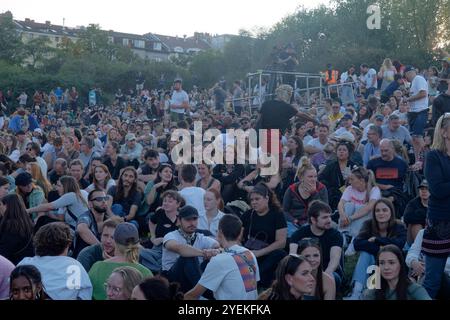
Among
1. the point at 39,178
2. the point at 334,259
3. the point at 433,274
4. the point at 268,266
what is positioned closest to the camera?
the point at 433,274

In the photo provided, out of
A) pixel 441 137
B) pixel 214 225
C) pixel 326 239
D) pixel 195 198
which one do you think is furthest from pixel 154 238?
pixel 441 137

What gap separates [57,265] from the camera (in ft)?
19.1

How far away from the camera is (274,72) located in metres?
19.1

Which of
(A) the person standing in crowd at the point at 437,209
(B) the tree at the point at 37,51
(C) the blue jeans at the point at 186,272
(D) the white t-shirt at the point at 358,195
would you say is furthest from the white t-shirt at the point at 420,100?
(B) the tree at the point at 37,51

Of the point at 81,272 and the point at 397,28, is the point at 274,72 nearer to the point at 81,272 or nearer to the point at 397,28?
the point at 81,272

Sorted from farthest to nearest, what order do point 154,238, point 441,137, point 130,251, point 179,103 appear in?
point 179,103 < point 154,238 < point 130,251 < point 441,137

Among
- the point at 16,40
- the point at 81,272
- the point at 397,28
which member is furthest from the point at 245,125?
the point at 16,40

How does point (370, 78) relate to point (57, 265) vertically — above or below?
above

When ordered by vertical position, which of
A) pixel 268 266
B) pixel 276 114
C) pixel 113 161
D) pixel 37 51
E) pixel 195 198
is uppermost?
pixel 37 51

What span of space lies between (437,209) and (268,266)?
2627 millimetres

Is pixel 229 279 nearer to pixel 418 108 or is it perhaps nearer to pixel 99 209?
pixel 99 209

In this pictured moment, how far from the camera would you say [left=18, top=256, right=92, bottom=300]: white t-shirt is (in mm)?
5723

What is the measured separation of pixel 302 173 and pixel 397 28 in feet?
95.3

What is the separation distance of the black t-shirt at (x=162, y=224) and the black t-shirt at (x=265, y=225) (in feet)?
2.86
